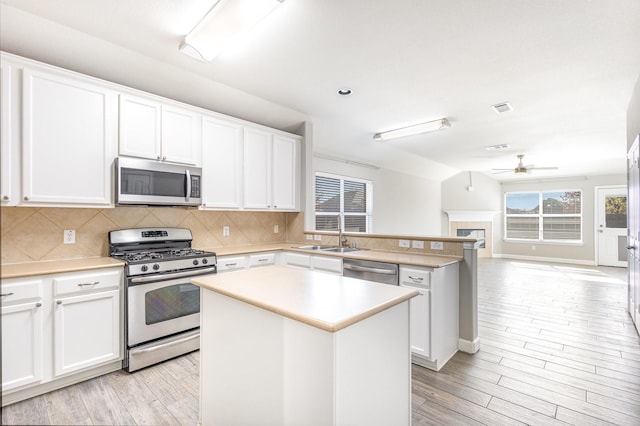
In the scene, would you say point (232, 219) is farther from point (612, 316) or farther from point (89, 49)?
point (612, 316)

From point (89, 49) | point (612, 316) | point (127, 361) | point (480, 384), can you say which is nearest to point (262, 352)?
point (127, 361)

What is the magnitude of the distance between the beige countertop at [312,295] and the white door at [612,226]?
8766mm

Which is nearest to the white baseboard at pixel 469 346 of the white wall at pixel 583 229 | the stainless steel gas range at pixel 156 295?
the stainless steel gas range at pixel 156 295

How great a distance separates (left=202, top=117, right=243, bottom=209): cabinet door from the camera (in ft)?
10.9

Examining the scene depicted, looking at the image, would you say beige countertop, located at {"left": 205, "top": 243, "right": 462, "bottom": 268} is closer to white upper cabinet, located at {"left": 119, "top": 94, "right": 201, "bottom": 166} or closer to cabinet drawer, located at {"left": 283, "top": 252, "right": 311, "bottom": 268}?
cabinet drawer, located at {"left": 283, "top": 252, "right": 311, "bottom": 268}

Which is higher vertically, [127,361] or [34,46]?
[34,46]

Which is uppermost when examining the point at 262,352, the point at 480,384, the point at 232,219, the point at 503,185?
the point at 503,185

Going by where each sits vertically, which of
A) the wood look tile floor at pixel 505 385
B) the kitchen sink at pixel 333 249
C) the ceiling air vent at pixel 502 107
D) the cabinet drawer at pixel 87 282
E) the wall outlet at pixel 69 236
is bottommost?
the wood look tile floor at pixel 505 385

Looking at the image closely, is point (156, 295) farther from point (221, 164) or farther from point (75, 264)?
point (221, 164)

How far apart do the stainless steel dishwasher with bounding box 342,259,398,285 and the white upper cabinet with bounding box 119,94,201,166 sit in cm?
185

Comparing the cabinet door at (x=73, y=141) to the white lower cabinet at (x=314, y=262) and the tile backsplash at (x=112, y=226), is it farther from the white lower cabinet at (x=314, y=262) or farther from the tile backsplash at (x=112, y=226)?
the white lower cabinet at (x=314, y=262)

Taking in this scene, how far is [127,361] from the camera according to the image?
245 centimetres

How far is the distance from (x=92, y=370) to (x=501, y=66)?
3888mm

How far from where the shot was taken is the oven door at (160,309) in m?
2.52
